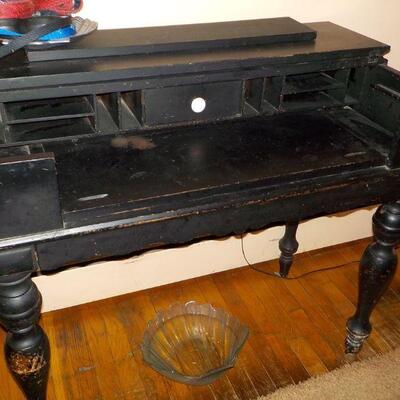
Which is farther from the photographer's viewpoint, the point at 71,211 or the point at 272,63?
the point at 272,63

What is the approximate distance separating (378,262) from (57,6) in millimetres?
974

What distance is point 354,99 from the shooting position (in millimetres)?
1206

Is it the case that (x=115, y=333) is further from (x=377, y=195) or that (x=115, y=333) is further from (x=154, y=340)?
(x=377, y=195)

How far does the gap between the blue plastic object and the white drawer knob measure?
0.97 feet

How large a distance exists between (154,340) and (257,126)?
0.78 m

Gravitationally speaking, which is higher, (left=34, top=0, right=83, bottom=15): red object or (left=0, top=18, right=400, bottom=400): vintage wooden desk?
(left=34, top=0, right=83, bottom=15): red object

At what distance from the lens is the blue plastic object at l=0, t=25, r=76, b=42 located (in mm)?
921

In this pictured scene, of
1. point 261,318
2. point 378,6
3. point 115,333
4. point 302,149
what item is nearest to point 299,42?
point 302,149

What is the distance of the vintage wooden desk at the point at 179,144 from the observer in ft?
2.81

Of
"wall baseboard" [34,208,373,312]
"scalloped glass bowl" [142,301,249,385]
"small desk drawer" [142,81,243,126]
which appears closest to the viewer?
"small desk drawer" [142,81,243,126]

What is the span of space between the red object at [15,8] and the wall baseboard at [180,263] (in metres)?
0.86

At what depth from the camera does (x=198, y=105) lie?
1.05 metres

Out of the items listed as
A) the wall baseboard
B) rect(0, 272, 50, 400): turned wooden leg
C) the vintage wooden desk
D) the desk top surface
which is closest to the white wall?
the wall baseboard

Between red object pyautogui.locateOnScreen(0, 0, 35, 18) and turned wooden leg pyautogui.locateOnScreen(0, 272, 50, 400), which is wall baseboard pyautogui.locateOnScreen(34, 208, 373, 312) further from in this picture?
red object pyautogui.locateOnScreen(0, 0, 35, 18)
